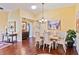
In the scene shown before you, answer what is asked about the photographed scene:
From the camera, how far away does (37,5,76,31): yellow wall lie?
64.3 inches

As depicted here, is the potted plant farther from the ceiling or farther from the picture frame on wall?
the ceiling

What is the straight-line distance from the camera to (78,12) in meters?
1.64

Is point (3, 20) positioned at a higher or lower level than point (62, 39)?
higher

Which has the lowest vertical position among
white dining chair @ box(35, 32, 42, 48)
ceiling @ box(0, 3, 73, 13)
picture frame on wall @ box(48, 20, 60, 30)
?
white dining chair @ box(35, 32, 42, 48)

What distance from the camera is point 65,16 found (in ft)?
5.40

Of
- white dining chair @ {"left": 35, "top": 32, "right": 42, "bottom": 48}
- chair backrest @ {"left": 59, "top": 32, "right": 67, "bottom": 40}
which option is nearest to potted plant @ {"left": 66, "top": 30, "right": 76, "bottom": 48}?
chair backrest @ {"left": 59, "top": 32, "right": 67, "bottom": 40}

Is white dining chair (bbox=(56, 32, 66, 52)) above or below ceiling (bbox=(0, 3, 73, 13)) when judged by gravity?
below

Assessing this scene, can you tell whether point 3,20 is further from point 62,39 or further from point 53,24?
point 62,39

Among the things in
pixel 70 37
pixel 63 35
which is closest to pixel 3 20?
pixel 63 35

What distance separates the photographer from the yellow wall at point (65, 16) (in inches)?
64.3

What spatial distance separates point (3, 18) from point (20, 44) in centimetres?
47

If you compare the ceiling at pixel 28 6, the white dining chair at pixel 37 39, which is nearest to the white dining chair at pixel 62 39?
the white dining chair at pixel 37 39
